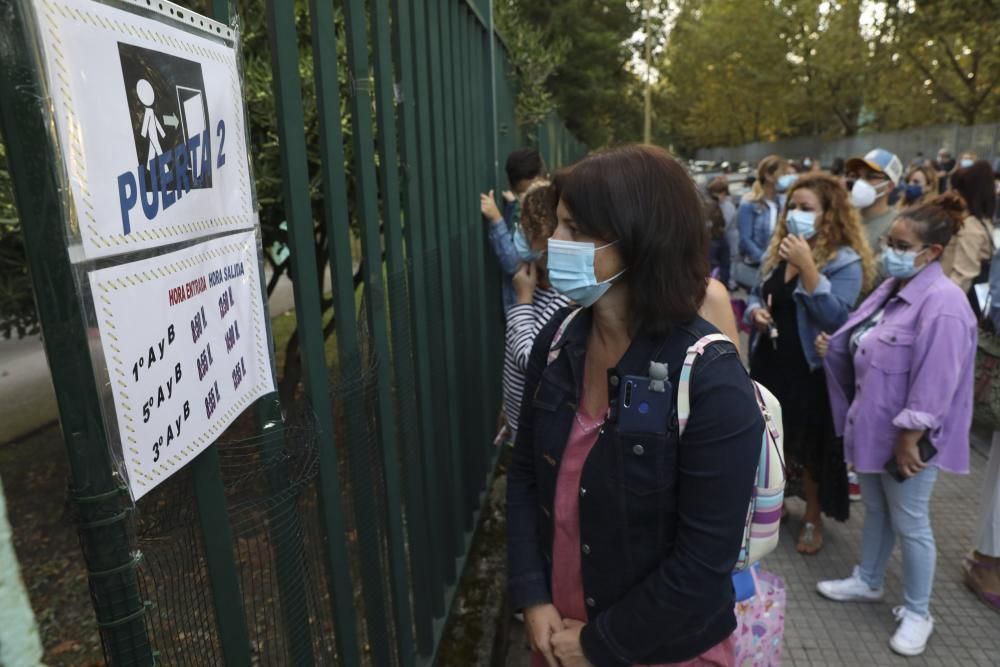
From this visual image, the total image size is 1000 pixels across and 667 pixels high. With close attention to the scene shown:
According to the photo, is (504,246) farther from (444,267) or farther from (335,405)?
(335,405)

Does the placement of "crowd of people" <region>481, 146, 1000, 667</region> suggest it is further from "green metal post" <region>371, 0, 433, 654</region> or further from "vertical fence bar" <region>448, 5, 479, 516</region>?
"green metal post" <region>371, 0, 433, 654</region>

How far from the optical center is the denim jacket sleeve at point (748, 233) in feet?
23.8

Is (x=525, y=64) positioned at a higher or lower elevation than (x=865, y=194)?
higher

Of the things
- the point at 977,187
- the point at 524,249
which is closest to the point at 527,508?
the point at 524,249

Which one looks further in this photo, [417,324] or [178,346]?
[417,324]

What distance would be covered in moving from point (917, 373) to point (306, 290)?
261 centimetres

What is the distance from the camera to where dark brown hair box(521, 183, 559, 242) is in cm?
307

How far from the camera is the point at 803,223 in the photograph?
3.83 meters

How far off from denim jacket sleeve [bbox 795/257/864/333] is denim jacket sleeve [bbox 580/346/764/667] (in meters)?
2.25

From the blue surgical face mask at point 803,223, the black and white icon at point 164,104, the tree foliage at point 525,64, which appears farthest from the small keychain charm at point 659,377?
the tree foliage at point 525,64

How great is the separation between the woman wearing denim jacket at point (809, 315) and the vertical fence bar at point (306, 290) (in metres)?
2.78

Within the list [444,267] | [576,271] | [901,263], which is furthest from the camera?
[901,263]

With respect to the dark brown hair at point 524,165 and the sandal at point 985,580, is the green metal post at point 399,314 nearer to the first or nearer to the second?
the dark brown hair at point 524,165

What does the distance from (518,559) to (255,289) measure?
3.69ft
